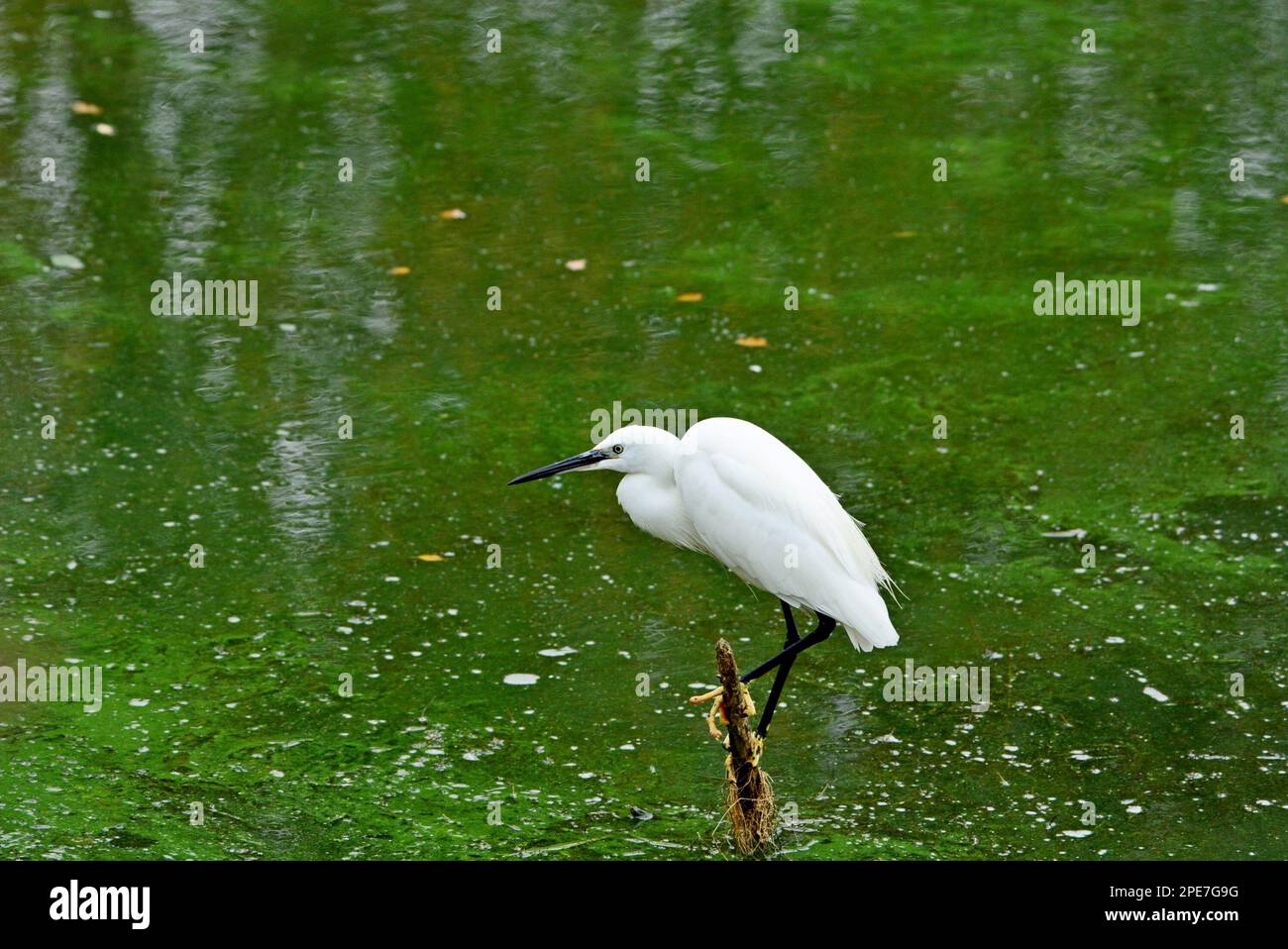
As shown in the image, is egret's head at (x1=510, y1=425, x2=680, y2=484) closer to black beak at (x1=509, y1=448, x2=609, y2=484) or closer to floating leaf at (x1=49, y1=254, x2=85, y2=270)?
black beak at (x1=509, y1=448, x2=609, y2=484)

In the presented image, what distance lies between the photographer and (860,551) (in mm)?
5258

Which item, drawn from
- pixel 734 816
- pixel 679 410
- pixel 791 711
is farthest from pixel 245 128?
pixel 734 816

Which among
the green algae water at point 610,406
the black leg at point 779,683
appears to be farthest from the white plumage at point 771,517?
the green algae water at point 610,406

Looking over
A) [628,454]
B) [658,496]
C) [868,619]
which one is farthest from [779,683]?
[628,454]

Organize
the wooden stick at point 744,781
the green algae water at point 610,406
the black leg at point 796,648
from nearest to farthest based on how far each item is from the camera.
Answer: the wooden stick at point 744,781, the black leg at point 796,648, the green algae water at point 610,406

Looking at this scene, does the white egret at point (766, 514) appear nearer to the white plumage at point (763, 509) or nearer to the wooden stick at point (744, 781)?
the white plumage at point (763, 509)

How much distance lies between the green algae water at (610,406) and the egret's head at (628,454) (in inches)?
38.8

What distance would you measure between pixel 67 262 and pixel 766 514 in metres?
5.18

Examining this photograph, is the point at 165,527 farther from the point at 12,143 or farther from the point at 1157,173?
the point at 1157,173

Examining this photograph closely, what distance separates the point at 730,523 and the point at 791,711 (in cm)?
92

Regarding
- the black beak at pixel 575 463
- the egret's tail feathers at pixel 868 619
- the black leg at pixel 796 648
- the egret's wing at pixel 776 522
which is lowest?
the black leg at pixel 796 648

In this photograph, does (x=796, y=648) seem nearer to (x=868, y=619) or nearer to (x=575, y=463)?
(x=868, y=619)

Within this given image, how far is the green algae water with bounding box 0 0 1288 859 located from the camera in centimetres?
546

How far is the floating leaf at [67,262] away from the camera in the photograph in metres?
8.95
